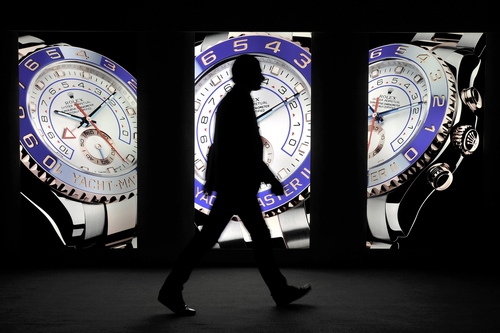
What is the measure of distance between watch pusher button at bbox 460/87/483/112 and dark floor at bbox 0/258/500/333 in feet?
5.34

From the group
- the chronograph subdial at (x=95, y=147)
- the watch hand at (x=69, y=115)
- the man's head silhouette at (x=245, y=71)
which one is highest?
the man's head silhouette at (x=245, y=71)

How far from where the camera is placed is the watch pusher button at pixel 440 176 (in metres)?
6.12

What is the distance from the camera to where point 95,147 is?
6.17 metres

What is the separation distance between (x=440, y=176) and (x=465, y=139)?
1.44ft

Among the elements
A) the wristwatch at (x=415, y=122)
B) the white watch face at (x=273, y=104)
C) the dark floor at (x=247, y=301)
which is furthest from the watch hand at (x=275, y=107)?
the dark floor at (x=247, y=301)

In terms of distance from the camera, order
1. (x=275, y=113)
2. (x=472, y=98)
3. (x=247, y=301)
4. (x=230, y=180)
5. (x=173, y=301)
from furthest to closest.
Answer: (x=275, y=113), (x=472, y=98), (x=247, y=301), (x=230, y=180), (x=173, y=301)

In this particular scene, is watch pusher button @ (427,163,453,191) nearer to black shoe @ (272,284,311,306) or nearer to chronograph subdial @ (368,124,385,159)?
chronograph subdial @ (368,124,385,159)

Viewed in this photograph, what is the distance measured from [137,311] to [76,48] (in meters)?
2.90

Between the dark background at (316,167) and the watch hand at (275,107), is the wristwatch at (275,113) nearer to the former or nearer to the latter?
the watch hand at (275,107)

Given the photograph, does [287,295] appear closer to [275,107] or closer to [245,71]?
[245,71]

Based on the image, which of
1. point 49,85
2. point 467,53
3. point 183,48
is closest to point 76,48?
point 49,85

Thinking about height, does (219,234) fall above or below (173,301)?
above

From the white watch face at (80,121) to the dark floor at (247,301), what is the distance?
897 millimetres

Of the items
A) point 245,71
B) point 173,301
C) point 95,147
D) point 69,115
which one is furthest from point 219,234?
point 69,115
